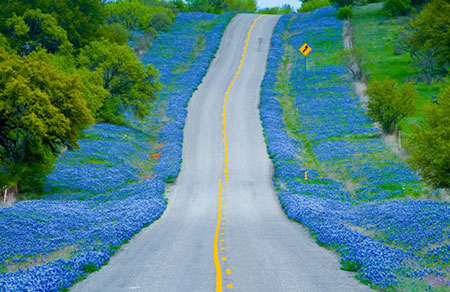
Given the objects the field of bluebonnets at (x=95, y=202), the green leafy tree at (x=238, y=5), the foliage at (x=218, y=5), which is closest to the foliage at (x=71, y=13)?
the field of bluebonnets at (x=95, y=202)

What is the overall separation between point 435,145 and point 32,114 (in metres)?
22.6

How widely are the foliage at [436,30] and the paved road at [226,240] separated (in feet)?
72.8

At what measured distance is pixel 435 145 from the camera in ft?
76.6

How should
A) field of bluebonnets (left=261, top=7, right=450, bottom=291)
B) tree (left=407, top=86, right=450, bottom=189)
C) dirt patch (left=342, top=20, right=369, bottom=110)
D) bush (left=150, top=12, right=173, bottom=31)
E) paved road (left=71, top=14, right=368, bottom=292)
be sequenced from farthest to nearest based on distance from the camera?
bush (left=150, top=12, right=173, bottom=31) < dirt patch (left=342, top=20, right=369, bottom=110) < tree (left=407, top=86, right=450, bottom=189) < field of bluebonnets (left=261, top=7, right=450, bottom=291) < paved road (left=71, top=14, right=368, bottom=292)

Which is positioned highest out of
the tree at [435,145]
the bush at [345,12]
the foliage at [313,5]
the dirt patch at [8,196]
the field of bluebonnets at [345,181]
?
the foliage at [313,5]

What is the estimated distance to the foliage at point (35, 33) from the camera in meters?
52.7

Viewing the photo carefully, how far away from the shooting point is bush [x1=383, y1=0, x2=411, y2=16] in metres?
87.2

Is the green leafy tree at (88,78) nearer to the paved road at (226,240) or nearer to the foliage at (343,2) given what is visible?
the paved road at (226,240)

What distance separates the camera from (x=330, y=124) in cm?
5125

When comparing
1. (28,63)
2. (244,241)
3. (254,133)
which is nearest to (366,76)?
(254,133)

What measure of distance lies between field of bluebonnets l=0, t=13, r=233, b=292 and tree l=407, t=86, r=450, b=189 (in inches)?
554

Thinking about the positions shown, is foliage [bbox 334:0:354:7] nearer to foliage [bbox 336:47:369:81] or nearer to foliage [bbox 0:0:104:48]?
foliage [bbox 336:47:369:81]

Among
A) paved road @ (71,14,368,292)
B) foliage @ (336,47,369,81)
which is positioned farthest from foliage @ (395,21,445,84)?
paved road @ (71,14,368,292)

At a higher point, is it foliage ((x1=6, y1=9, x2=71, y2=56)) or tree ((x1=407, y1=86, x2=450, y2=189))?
foliage ((x1=6, y1=9, x2=71, y2=56))
